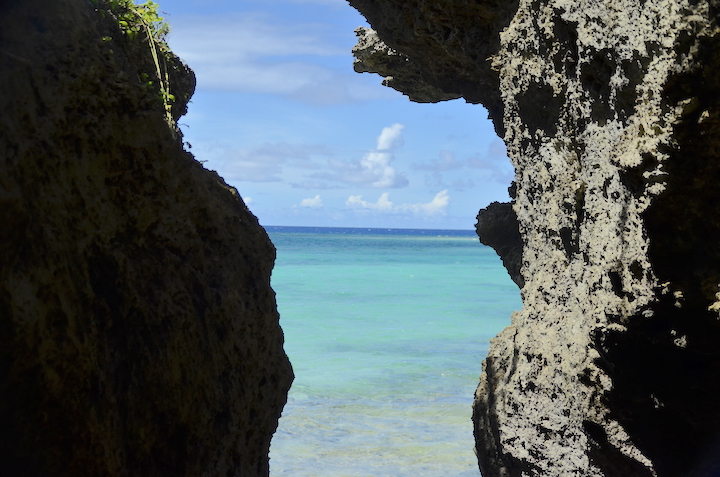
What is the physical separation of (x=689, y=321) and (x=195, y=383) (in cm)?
251

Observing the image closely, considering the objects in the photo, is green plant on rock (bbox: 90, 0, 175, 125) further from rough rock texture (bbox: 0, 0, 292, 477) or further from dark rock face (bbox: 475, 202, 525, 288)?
dark rock face (bbox: 475, 202, 525, 288)

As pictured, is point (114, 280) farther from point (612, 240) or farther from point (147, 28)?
point (612, 240)

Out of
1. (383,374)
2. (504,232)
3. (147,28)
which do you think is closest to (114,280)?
(147,28)

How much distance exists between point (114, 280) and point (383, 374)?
867 centimetres

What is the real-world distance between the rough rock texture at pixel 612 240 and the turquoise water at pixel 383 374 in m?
2.50

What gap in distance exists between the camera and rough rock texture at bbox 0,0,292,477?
270 centimetres

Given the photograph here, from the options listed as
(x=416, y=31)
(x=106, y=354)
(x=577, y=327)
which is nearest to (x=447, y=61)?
(x=416, y=31)

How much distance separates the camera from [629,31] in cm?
309

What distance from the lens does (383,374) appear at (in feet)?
37.7

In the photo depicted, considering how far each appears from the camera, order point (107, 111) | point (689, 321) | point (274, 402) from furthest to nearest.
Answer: point (274, 402) < point (107, 111) < point (689, 321)

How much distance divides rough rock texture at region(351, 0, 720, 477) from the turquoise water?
2.50 metres

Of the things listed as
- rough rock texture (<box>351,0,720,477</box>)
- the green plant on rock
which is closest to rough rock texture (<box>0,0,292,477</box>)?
the green plant on rock

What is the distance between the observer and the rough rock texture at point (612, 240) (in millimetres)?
2809

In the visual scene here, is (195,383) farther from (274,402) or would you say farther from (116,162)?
(116,162)
